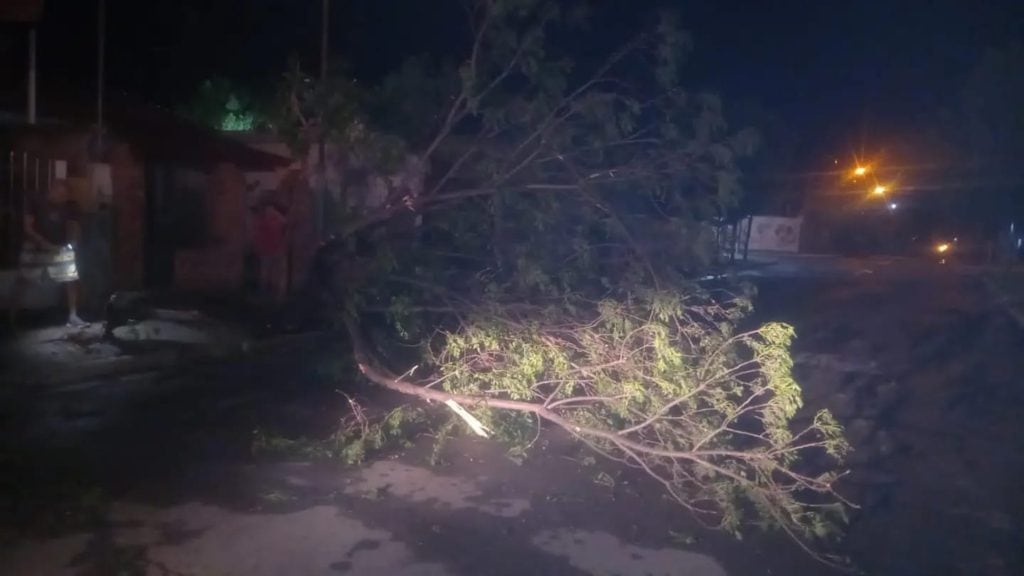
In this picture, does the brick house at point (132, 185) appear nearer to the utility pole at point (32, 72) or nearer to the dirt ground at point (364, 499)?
the utility pole at point (32, 72)

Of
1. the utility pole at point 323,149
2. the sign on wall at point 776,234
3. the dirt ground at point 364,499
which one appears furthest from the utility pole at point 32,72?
the sign on wall at point 776,234

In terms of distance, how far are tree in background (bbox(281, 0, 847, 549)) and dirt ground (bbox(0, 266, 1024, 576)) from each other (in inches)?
18.9

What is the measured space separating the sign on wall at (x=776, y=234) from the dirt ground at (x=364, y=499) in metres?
41.0

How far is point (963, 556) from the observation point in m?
7.01

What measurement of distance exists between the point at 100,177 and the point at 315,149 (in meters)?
4.27

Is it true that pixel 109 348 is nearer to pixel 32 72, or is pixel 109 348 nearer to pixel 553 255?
pixel 32 72

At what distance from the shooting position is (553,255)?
8.49 meters

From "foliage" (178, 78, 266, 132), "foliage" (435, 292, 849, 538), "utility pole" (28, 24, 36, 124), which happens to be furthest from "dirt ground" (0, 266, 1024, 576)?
"foliage" (178, 78, 266, 132)

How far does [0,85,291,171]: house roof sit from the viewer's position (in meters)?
12.4

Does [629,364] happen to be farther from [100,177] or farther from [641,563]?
[100,177]

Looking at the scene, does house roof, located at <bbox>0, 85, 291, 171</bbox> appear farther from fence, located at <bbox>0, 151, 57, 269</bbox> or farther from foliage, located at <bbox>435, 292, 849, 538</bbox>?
foliage, located at <bbox>435, 292, 849, 538</bbox>

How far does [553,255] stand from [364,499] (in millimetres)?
2756

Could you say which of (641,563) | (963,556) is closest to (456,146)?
(641,563)

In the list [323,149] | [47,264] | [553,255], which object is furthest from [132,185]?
[553,255]
